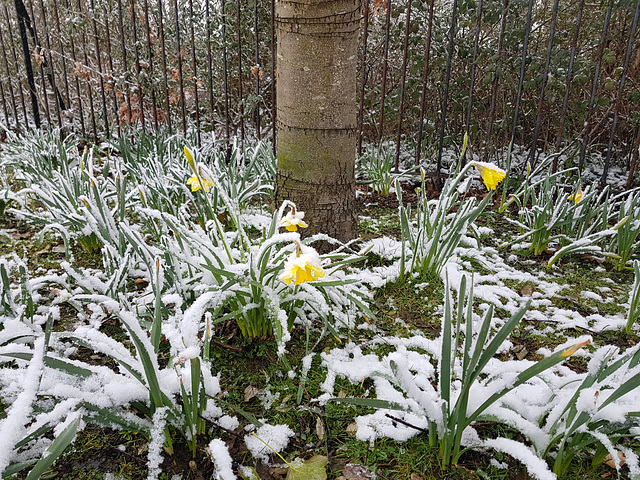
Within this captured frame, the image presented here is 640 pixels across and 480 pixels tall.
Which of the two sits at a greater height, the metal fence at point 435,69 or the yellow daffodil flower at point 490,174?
the metal fence at point 435,69

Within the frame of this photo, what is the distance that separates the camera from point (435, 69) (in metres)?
4.29

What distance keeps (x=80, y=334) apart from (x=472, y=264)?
6.20 feet

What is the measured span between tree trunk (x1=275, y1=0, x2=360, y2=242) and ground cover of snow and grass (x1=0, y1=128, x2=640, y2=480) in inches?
13.7

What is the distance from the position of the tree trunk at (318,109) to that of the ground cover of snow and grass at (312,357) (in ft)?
1.15

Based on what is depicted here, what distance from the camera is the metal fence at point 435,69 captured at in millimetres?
3246

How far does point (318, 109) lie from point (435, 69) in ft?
9.83

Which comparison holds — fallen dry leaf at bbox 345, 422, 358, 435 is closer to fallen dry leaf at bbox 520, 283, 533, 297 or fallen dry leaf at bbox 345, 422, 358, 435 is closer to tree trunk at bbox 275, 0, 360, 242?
tree trunk at bbox 275, 0, 360, 242

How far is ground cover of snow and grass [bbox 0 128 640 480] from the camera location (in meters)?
0.96

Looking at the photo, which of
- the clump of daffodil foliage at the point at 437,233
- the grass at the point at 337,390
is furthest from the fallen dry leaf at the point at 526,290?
the clump of daffodil foliage at the point at 437,233

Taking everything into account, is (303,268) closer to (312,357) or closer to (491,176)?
(312,357)

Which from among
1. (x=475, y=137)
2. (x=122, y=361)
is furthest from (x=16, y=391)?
(x=475, y=137)

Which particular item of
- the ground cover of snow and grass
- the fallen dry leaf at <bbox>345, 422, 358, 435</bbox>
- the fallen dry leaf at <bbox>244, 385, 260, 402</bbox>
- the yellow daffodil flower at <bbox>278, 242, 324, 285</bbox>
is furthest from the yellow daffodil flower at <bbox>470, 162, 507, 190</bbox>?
the fallen dry leaf at <bbox>244, 385, 260, 402</bbox>

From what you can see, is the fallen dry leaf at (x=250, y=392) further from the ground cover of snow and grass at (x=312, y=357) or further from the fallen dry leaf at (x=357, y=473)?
the fallen dry leaf at (x=357, y=473)

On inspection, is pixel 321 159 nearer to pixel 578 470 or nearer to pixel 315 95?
pixel 315 95
